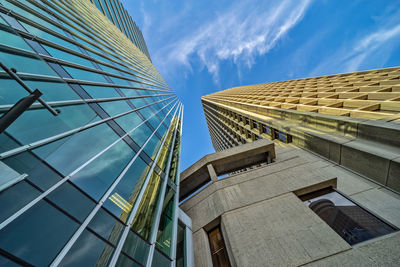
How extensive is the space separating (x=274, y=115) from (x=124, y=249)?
16.7 metres

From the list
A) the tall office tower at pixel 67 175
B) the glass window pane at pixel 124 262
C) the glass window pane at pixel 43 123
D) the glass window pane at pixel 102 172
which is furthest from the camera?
the glass window pane at pixel 102 172

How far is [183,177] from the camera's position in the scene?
12.3m

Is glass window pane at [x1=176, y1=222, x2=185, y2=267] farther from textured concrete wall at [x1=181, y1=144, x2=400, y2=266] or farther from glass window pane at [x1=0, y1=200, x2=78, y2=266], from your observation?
glass window pane at [x1=0, y1=200, x2=78, y2=266]

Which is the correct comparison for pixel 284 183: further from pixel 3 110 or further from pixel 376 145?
pixel 3 110

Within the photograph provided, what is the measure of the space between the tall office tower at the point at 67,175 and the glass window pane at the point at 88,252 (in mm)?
20

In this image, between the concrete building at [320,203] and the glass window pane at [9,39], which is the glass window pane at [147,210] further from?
the glass window pane at [9,39]

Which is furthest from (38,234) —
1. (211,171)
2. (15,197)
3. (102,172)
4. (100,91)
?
(211,171)

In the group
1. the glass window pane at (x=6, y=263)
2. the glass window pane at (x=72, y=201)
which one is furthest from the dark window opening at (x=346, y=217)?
the glass window pane at (x=6, y=263)

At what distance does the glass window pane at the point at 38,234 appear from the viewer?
2732mm

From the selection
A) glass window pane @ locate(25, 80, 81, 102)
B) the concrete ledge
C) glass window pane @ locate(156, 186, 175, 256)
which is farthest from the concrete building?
glass window pane @ locate(25, 80, 81, 102)

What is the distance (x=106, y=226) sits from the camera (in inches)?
177

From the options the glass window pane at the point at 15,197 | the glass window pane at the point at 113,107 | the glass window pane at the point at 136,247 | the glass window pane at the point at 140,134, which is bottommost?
the glass window pane at the point at 136,247

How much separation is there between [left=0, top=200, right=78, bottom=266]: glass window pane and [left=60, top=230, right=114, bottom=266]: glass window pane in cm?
28

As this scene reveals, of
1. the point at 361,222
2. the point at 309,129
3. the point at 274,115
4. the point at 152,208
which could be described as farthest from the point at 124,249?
the point at 274,115
